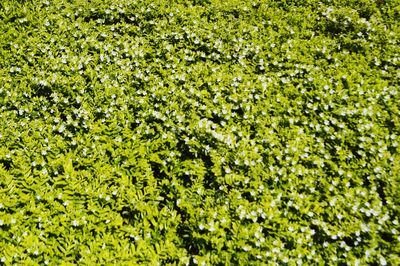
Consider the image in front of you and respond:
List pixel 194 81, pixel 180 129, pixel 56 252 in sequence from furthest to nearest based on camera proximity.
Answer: pixel 194 81, pixel 180 129, pixel 56 252

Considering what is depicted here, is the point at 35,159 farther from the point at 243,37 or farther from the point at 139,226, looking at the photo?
the point at 243,37

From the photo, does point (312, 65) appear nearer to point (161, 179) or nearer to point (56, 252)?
point (161, 179)

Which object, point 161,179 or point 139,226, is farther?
point 161,179

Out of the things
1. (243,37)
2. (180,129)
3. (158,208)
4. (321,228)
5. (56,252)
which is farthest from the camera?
(243,37)

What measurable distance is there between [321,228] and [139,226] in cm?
178

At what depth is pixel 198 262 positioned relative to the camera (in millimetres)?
3418

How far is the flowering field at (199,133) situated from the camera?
3539 mm

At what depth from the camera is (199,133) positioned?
14.1 ft

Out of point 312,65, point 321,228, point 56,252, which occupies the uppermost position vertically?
point 312,65

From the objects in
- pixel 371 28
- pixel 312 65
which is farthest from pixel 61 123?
pixel 371 28

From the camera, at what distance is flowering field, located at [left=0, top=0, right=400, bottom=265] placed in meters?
3.54

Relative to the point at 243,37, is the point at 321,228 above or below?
below

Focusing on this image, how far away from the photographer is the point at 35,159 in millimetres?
4023

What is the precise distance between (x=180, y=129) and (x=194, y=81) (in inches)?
35.7
